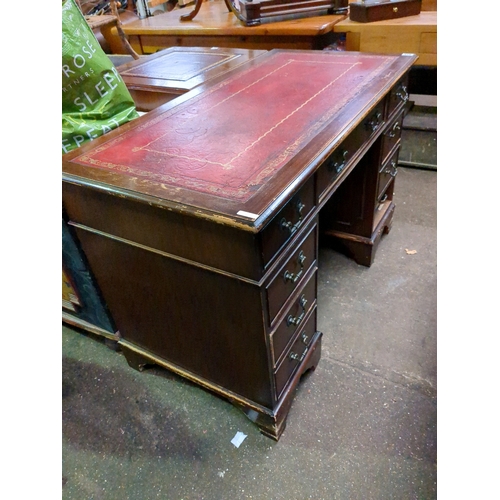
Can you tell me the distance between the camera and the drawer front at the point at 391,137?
5.40 ft

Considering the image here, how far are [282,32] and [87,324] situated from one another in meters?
1.86

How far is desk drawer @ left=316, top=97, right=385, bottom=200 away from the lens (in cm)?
112

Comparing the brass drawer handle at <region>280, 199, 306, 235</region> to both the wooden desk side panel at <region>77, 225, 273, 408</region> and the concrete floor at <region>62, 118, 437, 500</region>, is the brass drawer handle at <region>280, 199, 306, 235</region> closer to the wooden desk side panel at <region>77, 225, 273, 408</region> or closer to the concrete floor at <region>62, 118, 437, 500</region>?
the wooden desk side panel at <region>77, 225, 273, 408</region>

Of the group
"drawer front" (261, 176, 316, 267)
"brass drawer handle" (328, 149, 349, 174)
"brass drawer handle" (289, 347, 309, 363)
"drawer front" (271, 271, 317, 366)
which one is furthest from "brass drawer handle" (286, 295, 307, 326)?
"brass drawer handle" (328, 149, 349, 174)

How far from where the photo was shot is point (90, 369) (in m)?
1.54

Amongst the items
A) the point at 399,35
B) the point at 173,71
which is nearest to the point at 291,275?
the point at 173,71

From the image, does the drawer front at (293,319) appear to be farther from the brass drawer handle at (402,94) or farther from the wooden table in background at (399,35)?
the wooden table in background at (399,35)

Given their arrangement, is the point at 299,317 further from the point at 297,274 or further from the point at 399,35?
the point at 399,35

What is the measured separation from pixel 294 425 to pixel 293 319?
1.29ft

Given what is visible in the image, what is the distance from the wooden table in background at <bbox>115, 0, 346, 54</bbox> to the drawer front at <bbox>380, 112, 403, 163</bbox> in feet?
2.69

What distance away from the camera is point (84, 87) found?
3.78 ft

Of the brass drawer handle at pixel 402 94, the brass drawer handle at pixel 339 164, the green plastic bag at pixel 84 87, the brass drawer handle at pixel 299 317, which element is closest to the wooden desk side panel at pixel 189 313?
the brass drawer handle at pixel 299 317

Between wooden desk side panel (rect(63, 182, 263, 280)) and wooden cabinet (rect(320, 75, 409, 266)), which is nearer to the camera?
wooden desk side panel (rect(63, 182, 263, 280))

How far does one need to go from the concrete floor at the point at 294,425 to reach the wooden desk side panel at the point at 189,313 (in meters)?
0.18
